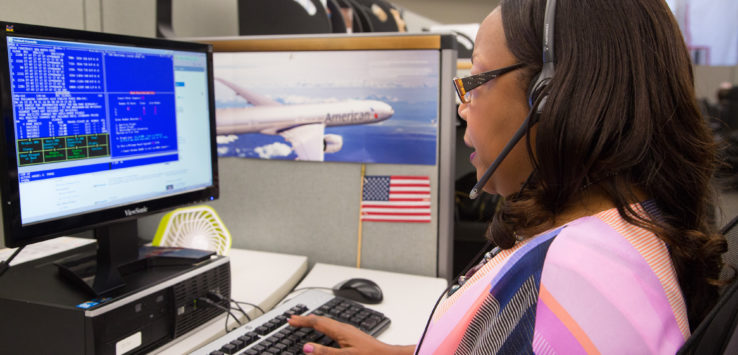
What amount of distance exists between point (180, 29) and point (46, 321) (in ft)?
3.12

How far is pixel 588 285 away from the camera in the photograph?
47 cm

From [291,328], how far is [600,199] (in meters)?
0.50

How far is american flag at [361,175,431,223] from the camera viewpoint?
119 centimetres

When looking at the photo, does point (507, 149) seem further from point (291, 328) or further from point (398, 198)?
point (398, 198)

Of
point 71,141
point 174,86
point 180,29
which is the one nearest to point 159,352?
point 71,141

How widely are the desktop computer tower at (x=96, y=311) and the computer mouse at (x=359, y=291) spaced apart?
0.27 metres

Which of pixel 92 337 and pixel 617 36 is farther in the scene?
pixel 92 337

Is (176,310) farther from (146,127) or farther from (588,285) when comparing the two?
(588,285)

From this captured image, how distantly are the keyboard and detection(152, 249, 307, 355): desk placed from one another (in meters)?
0.07

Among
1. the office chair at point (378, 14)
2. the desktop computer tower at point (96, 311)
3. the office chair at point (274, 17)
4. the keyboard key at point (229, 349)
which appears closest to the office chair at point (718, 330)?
the keyboard key at point (229, 349)

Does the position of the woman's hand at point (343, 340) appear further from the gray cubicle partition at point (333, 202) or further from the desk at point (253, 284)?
the gray cubicle partition at point (333, 202)

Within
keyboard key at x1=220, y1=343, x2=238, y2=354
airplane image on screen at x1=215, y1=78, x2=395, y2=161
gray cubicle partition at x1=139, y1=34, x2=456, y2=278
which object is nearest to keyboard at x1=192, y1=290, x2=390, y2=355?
keyboard key at x1=220, y1=343, x2=238, y2=354

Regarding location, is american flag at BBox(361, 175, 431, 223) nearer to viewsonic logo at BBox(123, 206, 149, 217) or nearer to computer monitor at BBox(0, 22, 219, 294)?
computer monitor at BBox(0, 22, 219, 294)

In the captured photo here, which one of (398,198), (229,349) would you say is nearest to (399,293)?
(398,198)
